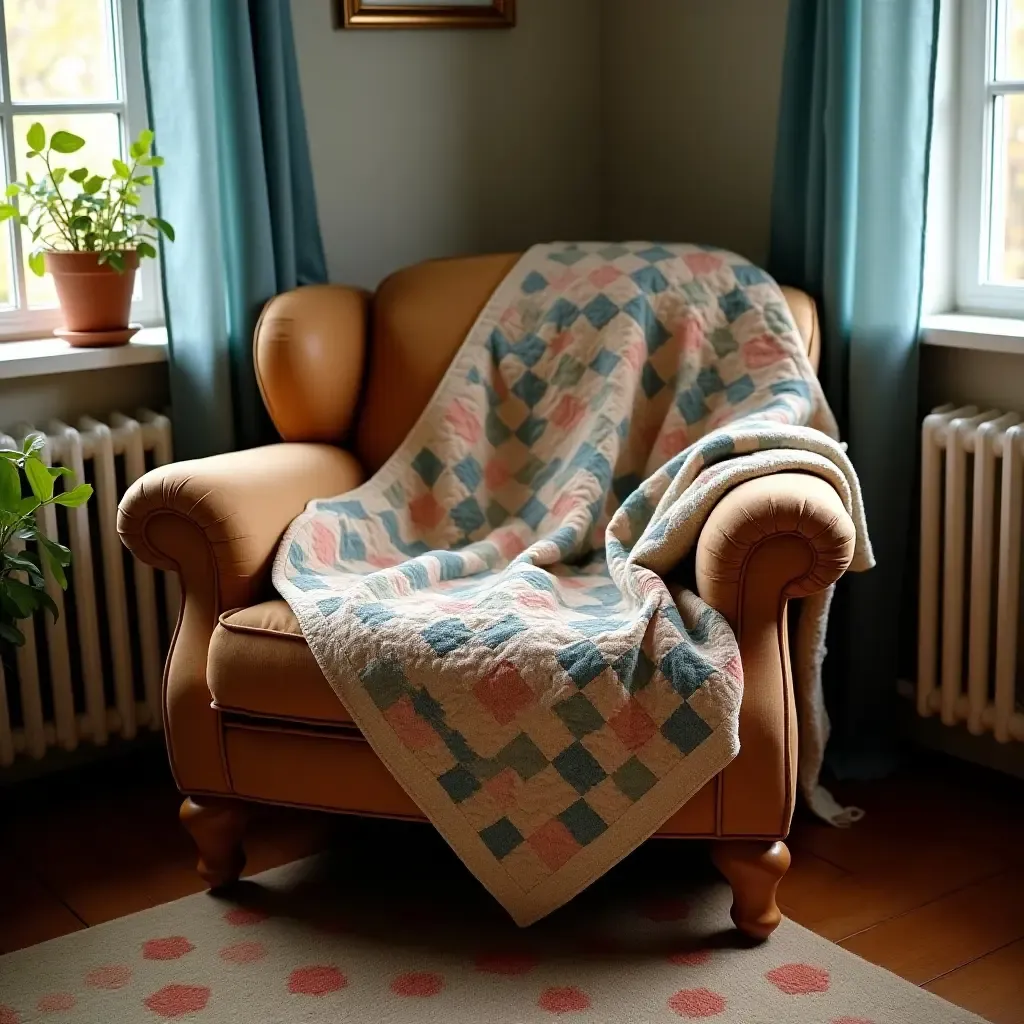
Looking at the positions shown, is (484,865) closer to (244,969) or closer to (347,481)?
(244,969)

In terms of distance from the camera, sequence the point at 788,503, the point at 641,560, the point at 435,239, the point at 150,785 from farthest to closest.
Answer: the point at 435,239 < the point at 150,785 < the point at 641,560 < the point at 788,503

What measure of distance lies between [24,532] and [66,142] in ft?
2.37

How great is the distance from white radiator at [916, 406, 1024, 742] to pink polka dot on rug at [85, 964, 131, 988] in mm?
1438

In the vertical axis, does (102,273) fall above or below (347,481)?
above

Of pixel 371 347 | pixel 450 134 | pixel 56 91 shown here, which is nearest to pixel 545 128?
pixel 450 134

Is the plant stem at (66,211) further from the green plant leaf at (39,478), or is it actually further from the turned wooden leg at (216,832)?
the turned wooden leg at (216,832)

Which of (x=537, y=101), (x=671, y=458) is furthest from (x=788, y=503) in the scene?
(x=537, y=101)

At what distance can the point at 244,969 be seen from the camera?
2021 mm

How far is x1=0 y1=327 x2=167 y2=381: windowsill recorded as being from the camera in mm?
2480

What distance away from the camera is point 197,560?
2.16m

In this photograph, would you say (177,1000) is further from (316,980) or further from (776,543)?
(776,543)

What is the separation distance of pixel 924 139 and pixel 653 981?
1.48 metres

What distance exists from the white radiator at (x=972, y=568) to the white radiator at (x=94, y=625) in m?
A: 1.39

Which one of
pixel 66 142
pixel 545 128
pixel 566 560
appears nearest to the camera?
pixel 566 560
